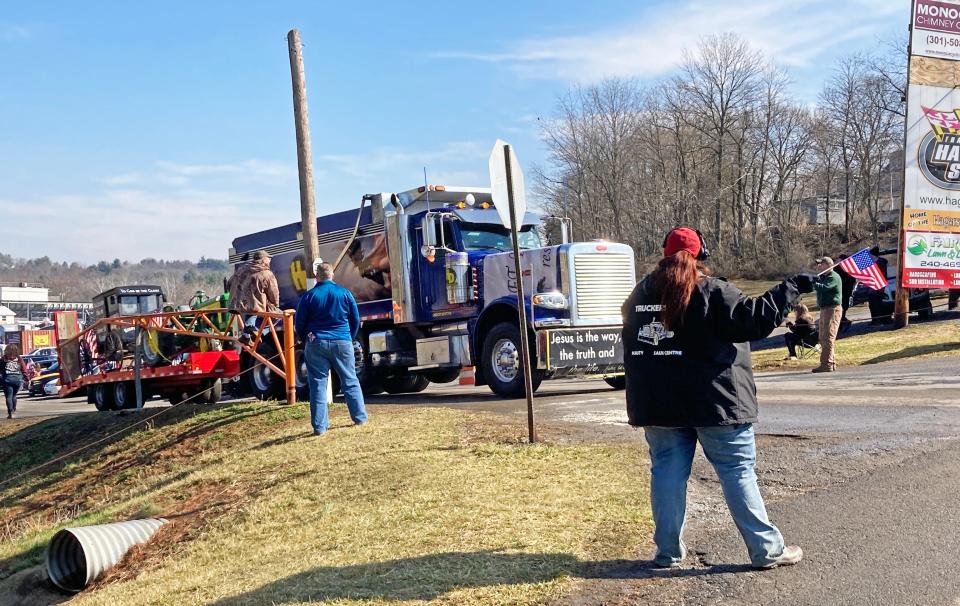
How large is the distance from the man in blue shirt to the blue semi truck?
10.1 feet

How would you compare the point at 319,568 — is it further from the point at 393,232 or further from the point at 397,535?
the point at 393,232

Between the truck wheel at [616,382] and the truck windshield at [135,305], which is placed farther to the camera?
the truck windshield at [135,305]

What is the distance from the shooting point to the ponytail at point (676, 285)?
4.76 metres

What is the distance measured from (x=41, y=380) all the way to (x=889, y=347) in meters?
30.9

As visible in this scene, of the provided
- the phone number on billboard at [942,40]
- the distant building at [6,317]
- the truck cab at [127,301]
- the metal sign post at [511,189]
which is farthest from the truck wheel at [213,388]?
the distant building at [6,317]

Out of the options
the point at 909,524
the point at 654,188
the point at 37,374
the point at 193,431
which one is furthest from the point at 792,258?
the point at 909,524

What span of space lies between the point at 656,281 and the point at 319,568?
2.77 meters

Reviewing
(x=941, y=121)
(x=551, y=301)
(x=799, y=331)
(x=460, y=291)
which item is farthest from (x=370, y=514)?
(x=941, y=121)

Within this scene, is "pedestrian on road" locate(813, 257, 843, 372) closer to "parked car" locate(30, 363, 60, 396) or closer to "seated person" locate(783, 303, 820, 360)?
"seated person" locate(783, 303, 820, 360)

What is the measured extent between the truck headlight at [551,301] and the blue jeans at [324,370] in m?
3.83

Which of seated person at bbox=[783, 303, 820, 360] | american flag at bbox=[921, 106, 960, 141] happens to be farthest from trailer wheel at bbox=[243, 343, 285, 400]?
american flag at bbox=[921, 106, 960, 141]

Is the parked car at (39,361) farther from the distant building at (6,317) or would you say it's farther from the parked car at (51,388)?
the distant building at (6,317)

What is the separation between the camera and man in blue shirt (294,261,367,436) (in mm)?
9906

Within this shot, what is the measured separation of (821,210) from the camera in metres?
61.4
